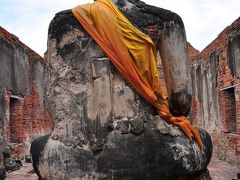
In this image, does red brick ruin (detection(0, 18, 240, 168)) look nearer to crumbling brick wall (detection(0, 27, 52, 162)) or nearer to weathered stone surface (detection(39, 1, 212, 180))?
crumbling brick wall (detection(0, 27, 52, 162))

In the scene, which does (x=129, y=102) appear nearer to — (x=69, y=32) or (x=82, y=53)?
(x=82, y=53)

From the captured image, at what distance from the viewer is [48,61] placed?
2.67m

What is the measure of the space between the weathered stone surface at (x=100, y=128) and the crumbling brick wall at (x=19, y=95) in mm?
8454

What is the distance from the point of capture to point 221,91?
12531 millimetres

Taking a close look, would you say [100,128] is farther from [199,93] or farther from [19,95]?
[199,93]

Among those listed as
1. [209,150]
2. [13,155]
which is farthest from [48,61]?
[13,155]

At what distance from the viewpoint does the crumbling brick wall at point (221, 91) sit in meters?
11.0

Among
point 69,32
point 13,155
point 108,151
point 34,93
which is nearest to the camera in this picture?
point 108,151

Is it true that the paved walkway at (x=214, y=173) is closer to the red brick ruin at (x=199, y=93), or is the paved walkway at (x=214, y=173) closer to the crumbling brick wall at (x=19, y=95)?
the red brick ruin at (x=199, y=93)

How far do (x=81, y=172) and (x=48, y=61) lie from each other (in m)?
0.73

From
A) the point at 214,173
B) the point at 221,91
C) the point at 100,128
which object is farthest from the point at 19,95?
the point at 100,128

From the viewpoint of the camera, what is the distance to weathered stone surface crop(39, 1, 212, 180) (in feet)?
7.93

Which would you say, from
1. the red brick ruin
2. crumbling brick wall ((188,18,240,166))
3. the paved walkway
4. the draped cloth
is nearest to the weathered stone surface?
the draped cloth

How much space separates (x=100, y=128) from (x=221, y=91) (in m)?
10.6
